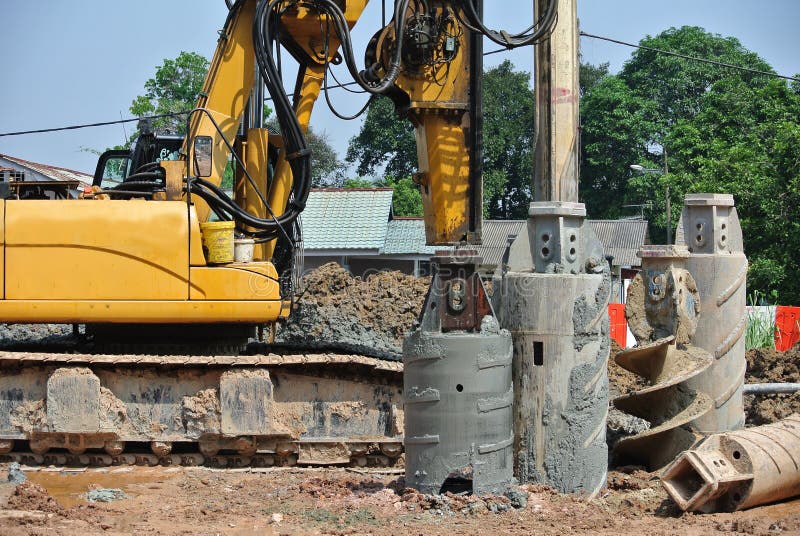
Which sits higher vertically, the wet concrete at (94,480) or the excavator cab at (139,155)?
the excavator cab at (139,155)

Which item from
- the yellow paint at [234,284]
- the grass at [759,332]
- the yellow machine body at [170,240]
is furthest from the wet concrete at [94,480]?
the grass at [759,332]

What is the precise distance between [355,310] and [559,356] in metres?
7.78

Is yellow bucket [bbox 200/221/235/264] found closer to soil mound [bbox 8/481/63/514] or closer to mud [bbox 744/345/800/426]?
soil mound [bbox 8/481/63/514]

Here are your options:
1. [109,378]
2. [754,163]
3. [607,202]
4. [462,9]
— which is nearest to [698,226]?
[462,9]

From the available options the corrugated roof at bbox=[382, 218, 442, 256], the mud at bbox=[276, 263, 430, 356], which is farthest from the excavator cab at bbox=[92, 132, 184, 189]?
the corrugated roof at bbox=[382, 218, 442, 256]

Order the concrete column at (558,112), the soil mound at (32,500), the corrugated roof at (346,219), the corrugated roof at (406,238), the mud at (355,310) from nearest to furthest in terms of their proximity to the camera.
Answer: the soil mound at (32,500), the concrete column at (558,112), the mud at (355,310), the corrugated roof at (346,219), the corrugated roof at (406,238)

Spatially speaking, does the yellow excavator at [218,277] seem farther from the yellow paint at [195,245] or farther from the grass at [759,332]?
the grass at [759,332]

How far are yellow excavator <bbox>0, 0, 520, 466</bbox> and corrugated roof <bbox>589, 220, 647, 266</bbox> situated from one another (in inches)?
1320

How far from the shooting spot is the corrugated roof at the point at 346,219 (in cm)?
3475

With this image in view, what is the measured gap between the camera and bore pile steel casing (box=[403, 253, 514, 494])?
24.3ft

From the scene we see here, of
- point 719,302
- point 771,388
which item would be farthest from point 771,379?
point 719,302

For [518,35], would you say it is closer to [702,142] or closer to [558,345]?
[558,345]

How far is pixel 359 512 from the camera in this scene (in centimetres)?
740

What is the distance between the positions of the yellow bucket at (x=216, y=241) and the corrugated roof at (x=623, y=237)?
3438 cm
